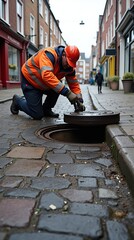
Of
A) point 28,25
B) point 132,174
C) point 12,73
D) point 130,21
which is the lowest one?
point 132,174

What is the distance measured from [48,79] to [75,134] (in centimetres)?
90

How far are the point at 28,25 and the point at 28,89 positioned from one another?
1783cm

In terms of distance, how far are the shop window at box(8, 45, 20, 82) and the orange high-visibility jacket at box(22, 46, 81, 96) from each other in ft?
43.0

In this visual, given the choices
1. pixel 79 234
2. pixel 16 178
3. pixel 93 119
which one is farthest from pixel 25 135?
pixel 79 234

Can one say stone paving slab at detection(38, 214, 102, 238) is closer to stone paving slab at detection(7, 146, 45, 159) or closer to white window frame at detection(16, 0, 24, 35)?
stone paving slab at detection(7, 146, 45, 159)

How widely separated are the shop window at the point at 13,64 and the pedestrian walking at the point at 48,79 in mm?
12526

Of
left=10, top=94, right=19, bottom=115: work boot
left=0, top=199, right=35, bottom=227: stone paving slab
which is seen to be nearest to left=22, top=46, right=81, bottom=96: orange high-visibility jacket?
left=10, top=94, right=19, bottom=115: work boot

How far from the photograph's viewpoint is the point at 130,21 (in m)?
14.3

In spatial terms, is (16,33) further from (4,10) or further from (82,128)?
(82,128)

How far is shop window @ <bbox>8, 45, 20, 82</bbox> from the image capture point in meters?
17.3

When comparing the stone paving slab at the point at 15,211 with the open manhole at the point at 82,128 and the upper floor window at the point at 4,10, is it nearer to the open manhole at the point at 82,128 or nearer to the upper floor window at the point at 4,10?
the open manhole at the point at 82,128

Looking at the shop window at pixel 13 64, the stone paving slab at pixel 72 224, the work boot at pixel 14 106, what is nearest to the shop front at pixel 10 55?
the shop window at pixel 13 64

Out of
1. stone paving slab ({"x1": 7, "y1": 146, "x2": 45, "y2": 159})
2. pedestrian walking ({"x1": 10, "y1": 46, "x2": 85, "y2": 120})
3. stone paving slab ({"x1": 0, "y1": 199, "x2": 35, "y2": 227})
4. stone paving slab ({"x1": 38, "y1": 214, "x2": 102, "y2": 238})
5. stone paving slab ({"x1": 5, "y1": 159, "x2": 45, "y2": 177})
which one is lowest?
stone paving slab ({"x1": 38, "y1": 214, "x2": 102, "y2": 238})

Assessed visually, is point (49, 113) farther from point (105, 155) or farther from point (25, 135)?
point (105, 155)
